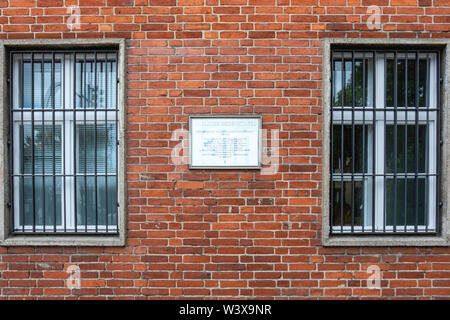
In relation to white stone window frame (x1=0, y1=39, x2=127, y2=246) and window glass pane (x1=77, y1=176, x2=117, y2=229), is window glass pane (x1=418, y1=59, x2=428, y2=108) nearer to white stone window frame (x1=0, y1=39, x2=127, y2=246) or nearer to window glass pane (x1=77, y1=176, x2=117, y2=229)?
white stone window frame (x1=0, y1=39, x2=127, y2=246)

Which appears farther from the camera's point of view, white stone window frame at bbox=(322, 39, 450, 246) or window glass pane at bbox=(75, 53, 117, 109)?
window glass pane at bbox=(75, 53, 117, 109)

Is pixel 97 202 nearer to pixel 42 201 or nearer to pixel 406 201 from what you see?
pixel 42 201

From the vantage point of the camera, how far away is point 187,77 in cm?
314

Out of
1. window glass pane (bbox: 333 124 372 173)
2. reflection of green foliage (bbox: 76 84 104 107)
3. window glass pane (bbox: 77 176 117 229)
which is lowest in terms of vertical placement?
window glass pane (bbox: 77 176 117 229)

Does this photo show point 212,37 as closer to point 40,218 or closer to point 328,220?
point 328,220

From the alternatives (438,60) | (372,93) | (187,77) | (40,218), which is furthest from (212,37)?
(40,218)

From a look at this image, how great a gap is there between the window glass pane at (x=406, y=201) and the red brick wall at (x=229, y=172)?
289 millimetres

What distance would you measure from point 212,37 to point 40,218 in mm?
2431

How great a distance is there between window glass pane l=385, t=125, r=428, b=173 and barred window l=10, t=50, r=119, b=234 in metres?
2.65

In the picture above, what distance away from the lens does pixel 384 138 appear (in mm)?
3236

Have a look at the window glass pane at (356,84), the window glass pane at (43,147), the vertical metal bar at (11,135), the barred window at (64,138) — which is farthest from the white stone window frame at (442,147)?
the vertical metal bar at (11,135)

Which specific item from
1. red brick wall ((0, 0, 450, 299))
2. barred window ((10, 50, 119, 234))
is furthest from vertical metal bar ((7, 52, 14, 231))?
red brick wall ((0, 0, 450, 299))

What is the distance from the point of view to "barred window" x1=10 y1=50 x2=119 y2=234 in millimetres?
3240

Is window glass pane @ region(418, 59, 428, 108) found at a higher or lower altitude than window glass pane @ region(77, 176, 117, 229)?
higher
